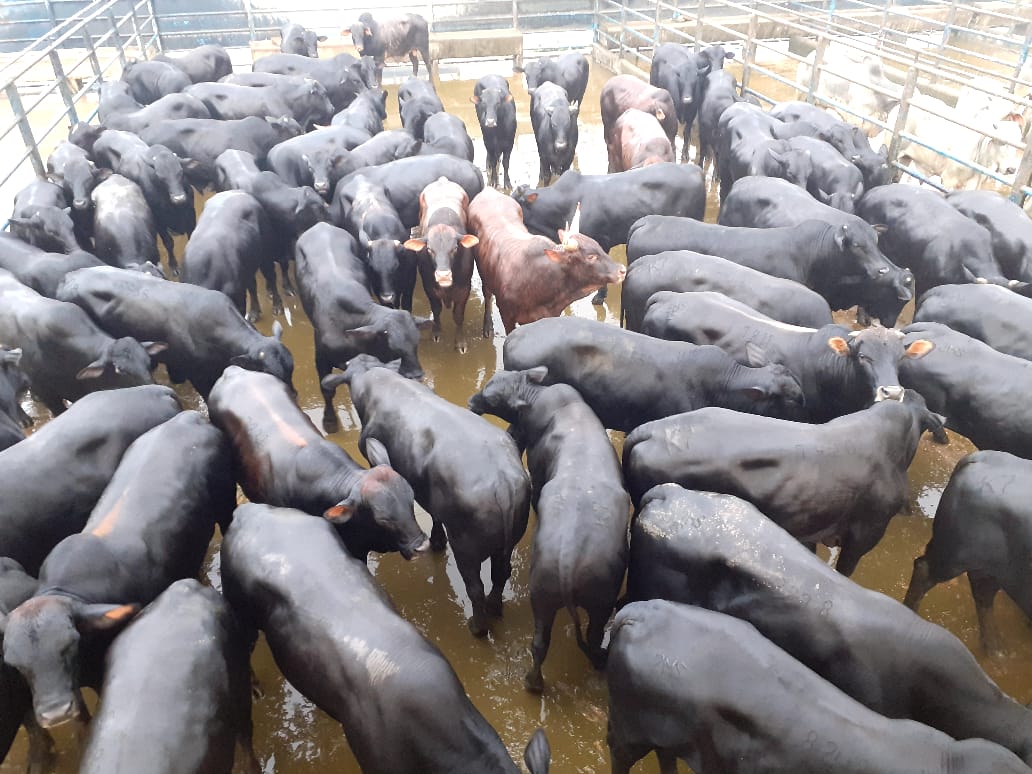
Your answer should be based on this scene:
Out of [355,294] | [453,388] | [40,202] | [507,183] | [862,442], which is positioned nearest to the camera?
[862,442]

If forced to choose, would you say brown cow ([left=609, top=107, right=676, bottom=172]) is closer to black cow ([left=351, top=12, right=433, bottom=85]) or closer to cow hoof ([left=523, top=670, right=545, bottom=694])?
black cow ([left=351, top=12, right=433, bottom=85])

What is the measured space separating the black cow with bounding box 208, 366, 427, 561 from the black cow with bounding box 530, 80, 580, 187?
20.8ft

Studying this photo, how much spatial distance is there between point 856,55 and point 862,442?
14228mm

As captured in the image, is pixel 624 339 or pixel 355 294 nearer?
pixel 624 339

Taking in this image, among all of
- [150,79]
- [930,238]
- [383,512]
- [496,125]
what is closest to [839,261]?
[930,238]

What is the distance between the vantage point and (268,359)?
579 centimetres

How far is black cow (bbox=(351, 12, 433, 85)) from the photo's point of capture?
47.5 ft

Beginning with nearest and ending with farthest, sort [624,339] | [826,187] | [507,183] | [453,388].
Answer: [624,339] < [453,388] < [826,187] < [507,183]

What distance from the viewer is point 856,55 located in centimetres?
1542

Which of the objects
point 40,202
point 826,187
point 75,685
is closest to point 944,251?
point 826,187

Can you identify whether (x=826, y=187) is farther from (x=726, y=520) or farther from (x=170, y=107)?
(x=170, y=107)

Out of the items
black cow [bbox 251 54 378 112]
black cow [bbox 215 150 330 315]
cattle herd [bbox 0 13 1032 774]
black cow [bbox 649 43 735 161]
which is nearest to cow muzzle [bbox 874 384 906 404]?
cattle herd [bbox 0 13 1032 774]

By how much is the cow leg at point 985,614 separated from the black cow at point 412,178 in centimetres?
623

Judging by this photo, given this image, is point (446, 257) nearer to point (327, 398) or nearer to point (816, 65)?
point (327, 398)
